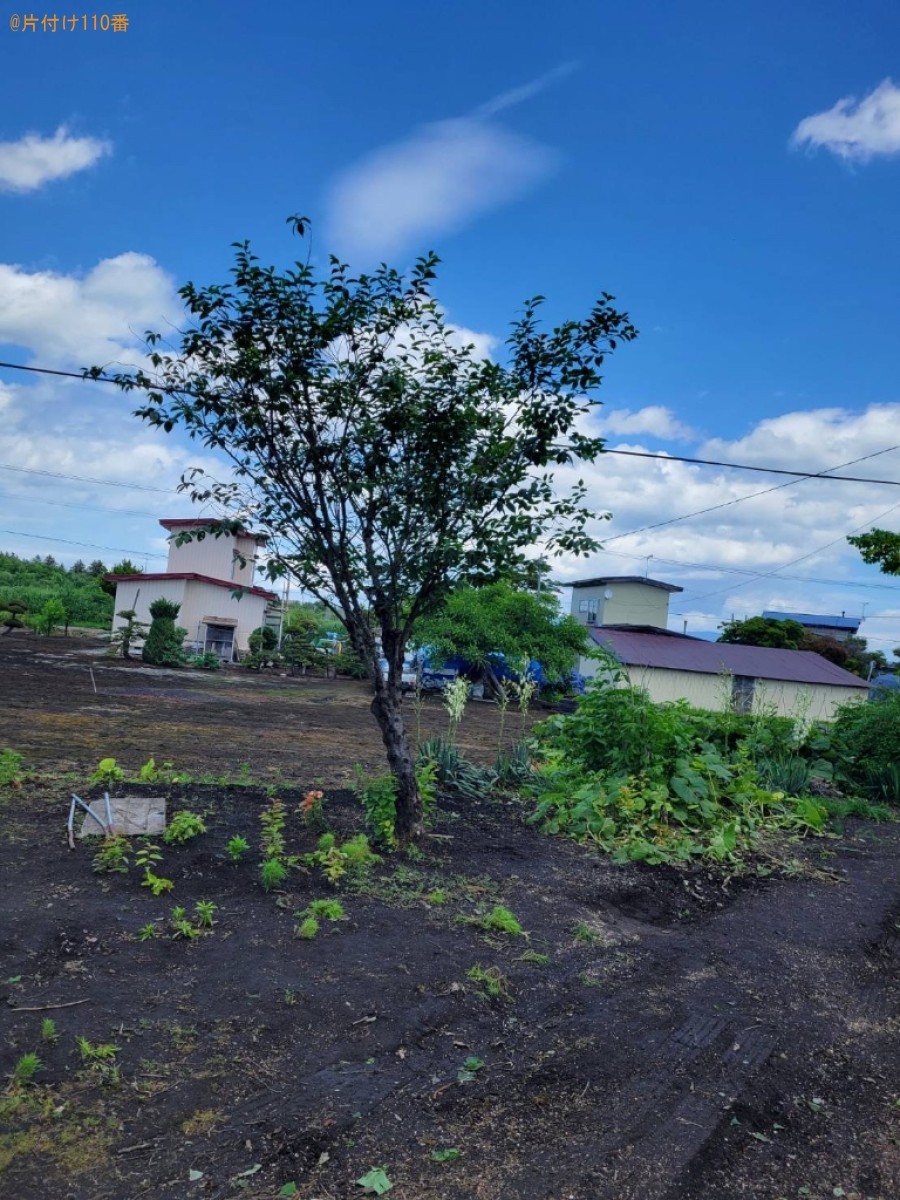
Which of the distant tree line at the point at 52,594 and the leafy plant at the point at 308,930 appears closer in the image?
the leafy plant at the point at 308,930

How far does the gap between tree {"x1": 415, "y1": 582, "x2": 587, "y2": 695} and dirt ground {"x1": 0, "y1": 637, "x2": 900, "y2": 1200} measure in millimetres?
20963

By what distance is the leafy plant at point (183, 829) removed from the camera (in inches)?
206

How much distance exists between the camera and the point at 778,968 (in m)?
4.48

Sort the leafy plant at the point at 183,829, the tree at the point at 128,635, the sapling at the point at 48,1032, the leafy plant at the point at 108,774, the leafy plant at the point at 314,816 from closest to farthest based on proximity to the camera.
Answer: the sapling at the point at 48,1032, the leafy plant at the point at 183,829, the leafy plant at the point at 314,816, the leafy plant at the point at 108,774, the tree at the point at 128,635

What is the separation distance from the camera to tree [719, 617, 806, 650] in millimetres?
44531

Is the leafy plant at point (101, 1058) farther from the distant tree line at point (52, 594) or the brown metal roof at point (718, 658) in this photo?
the distant tree line at point (52, 594)

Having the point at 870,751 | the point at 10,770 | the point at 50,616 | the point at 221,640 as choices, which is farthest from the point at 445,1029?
the point at 50,616

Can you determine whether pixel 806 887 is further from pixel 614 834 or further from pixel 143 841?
pixel 143 841

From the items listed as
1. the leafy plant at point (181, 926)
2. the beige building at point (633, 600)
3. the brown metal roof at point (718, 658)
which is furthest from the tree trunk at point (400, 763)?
the beige building at point (633, 600)

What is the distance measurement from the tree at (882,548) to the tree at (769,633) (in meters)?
33.4

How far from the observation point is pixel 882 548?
11.7 m

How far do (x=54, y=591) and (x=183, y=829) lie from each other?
43933 millimetres

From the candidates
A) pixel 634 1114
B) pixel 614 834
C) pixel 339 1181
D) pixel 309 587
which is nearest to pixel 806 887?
pixel 614 834

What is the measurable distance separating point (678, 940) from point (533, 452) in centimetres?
331
